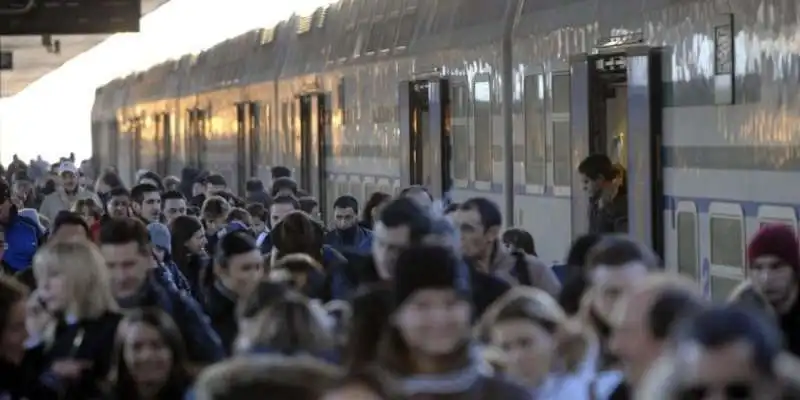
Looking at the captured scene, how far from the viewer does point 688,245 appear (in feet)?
36.1

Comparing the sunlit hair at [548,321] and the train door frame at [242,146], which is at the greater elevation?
the train door frame at [242,146]

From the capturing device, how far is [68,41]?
45438mm

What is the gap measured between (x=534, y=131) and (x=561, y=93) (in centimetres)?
91

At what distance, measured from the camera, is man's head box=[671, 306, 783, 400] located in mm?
3523

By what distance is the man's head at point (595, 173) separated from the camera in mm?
12133

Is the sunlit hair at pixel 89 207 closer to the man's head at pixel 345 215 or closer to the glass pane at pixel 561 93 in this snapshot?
the man's head at pixel 345 215

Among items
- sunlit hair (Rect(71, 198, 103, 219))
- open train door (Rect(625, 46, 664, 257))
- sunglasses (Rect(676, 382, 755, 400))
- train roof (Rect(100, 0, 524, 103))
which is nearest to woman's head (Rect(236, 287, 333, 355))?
sunglasses (Rect(676, 382, 755, 400))

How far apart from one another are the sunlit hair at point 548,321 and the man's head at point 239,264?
2.50 meters

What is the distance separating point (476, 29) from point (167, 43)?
2554cm

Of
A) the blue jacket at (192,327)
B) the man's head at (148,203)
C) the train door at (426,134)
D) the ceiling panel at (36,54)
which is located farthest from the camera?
the ceiling panel at (36,54)

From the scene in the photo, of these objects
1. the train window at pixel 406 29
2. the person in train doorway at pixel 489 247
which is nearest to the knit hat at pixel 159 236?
the person in train doorway at pixel 489 247

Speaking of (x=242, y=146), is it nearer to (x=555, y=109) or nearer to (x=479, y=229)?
(x=555, y=109)

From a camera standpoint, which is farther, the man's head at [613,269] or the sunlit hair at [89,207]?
the sunlit hair at [89,207]

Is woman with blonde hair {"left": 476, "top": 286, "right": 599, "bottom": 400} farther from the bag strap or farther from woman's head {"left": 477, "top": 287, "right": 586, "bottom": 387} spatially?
the bag strap
